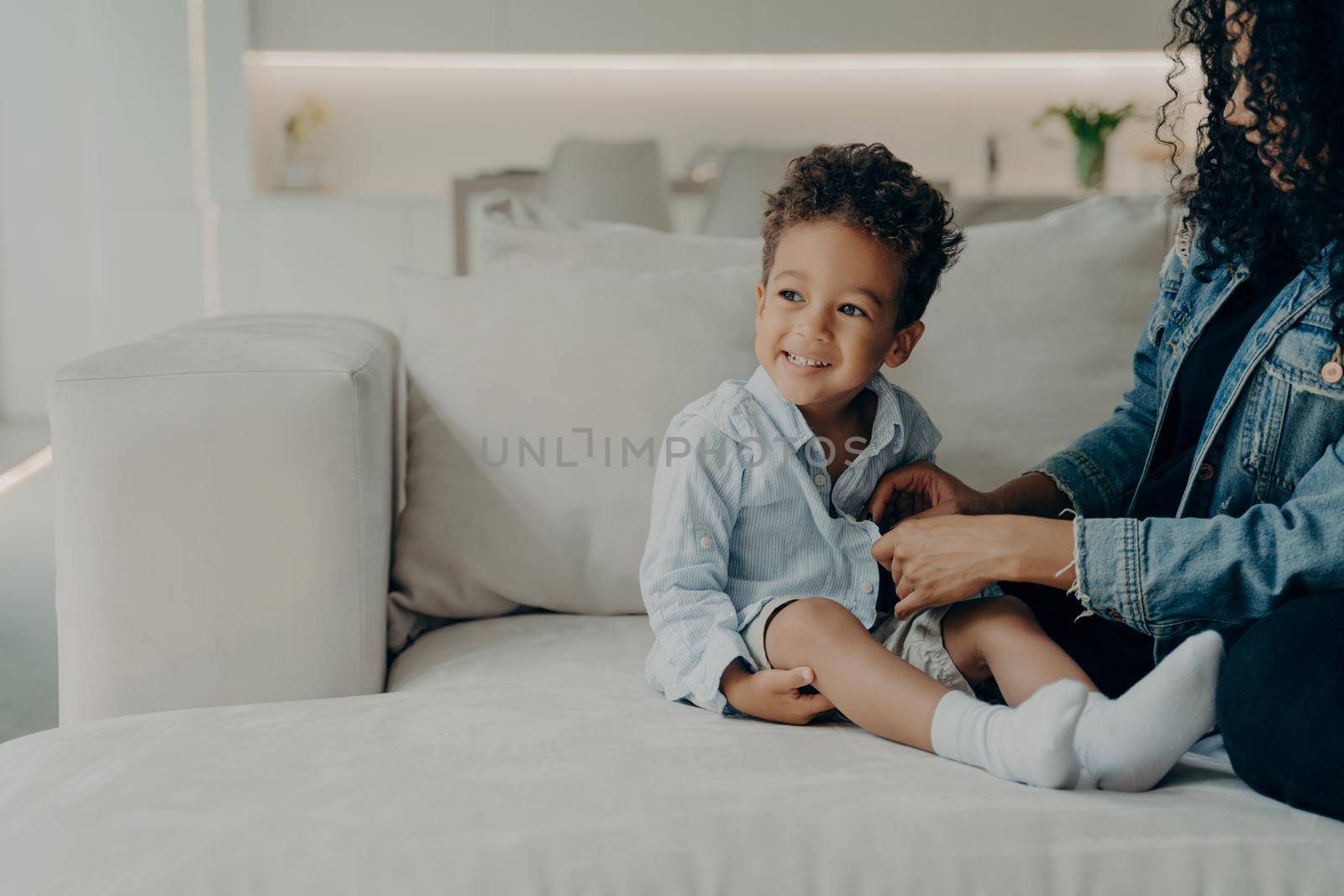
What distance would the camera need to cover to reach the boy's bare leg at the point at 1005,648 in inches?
40.4

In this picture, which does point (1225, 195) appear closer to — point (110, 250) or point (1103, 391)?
point (1103, 391)

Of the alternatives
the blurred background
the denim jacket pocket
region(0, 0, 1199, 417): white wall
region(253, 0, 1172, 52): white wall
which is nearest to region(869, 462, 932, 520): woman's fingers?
the denim jacket pocket

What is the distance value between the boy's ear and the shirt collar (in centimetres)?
2

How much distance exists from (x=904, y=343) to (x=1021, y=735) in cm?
51

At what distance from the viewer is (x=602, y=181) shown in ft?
13.4

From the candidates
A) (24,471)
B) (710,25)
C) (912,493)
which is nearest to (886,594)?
(912,493)

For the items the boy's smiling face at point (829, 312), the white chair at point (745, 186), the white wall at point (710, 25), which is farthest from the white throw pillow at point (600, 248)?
the white wall at point (710, 25)

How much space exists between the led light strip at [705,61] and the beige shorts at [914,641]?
4284mm

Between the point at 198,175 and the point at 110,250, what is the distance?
18.1 inches

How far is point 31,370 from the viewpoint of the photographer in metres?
5.11

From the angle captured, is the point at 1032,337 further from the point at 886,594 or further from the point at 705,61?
the point at 705,61

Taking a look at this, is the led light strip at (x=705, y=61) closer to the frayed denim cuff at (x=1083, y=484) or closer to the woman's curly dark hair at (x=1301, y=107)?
the frayed denim cuff at (x=1083, y=484)

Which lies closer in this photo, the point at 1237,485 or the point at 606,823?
the point at 606,823

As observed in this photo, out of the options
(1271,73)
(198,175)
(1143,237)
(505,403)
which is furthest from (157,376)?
(198,175)
